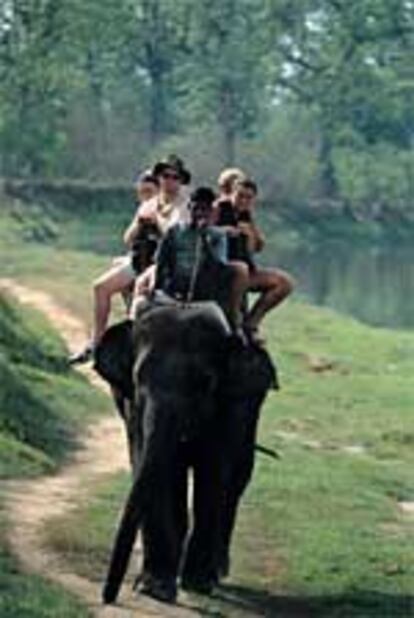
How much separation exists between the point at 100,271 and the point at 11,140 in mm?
21710

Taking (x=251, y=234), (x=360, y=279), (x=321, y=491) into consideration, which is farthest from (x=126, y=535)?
(x=360, y=279)

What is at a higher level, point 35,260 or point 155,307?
point 155,307

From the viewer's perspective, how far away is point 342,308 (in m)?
35.3

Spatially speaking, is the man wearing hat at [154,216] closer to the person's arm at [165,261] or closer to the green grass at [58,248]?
the person's arm at [165,261]

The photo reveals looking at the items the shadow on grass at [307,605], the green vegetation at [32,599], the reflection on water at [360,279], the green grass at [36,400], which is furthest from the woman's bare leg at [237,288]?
the reflection on water at [360,279]

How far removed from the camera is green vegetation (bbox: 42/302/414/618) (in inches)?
351

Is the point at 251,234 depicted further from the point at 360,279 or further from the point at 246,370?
the point at 360,279

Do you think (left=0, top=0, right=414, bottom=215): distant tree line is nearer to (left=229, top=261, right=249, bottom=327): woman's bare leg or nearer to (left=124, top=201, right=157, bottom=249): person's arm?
(left=124, top=201, right=157, bottom=249): person's arm

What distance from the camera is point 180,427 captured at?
7742mm

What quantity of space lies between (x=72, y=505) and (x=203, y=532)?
2357mm

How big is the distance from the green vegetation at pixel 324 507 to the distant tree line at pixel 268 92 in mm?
39749

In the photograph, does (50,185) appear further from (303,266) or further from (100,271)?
(100,271)

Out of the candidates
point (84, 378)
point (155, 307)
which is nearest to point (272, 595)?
point (155, 307)

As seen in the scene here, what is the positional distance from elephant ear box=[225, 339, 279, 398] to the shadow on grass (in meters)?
0.96
